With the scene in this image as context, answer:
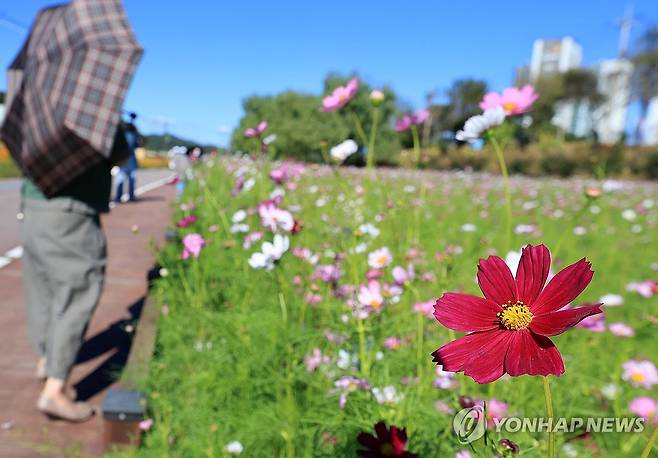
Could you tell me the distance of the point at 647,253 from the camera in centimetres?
414

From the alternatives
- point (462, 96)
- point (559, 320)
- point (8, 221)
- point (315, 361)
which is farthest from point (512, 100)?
point (462, 96)

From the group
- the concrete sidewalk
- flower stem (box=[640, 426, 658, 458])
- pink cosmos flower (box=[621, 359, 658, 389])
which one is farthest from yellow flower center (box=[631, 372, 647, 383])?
the concrete sidewalk

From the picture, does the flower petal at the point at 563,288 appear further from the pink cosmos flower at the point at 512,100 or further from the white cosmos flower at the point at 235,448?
the white cosmos flower at the point at 235,448

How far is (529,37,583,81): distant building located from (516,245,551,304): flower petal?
113m

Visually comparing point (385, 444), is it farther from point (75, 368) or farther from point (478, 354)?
point (75, 368)

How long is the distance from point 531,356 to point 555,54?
390ft

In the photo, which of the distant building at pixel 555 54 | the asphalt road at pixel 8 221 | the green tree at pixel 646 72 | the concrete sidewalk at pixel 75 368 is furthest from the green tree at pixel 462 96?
the distant building at pixel 555 54

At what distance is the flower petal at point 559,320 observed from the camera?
37 cm

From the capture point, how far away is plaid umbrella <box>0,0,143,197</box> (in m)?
1.81

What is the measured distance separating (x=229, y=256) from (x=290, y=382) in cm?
135

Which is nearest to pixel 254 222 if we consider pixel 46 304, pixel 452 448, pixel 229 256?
pixel 229 256

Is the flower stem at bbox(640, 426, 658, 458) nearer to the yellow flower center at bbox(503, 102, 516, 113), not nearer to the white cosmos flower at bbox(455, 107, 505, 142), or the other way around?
the white cosmos flower at bbox(455, 107, 505, 142)

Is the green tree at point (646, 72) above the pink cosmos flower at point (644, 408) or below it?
above

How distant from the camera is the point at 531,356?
1.34 ft
